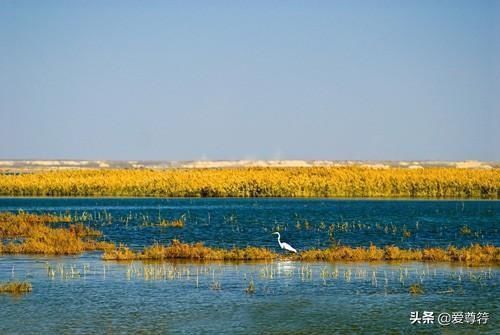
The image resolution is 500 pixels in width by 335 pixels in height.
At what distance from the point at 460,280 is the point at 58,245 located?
15.0 meters

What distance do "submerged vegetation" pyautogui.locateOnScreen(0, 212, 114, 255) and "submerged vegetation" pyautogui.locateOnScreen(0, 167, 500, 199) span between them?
98.7 feet

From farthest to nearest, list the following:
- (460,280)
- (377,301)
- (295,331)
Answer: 1. (460,280)
2. (377,301)
3. (295,331)

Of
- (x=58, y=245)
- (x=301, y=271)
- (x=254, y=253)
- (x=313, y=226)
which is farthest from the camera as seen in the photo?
(x=313, y=226)

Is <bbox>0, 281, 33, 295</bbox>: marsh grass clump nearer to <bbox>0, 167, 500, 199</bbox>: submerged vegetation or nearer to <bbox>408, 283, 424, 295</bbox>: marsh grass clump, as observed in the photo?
<bbox>408, 283, 424, 295</bbox>: marsh grass clump

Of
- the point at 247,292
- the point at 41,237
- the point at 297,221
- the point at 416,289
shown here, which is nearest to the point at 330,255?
the point at 416,289

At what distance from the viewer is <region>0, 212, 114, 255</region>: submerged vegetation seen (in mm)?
31605

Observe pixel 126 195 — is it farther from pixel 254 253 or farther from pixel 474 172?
pixel 254 253

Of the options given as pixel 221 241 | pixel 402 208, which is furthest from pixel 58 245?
pixel 402 208

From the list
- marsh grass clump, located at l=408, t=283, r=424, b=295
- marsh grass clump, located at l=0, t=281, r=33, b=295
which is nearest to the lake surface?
marsh grass clump, located at l=408, t=283, r=424, b=295

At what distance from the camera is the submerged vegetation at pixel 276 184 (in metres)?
72.1

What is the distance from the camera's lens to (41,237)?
34188 millimetres

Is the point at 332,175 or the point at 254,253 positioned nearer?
the point at 254,253

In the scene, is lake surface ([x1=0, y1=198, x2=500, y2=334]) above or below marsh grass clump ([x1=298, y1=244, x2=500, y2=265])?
below

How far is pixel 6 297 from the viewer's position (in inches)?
843
